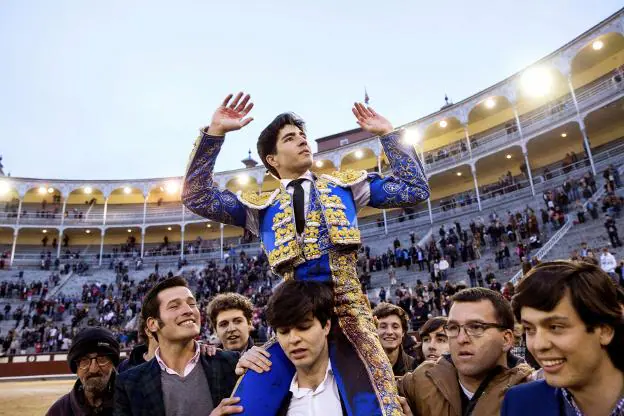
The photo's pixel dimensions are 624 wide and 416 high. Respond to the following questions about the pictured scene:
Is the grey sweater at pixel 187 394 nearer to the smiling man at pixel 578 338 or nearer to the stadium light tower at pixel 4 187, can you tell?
the smiling man at pixel 578 338

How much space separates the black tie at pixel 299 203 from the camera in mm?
2443

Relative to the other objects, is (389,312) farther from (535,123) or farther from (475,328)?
(535,123)

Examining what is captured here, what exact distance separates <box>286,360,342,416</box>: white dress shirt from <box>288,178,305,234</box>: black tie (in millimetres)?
772

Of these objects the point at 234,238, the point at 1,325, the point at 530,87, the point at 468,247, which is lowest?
the point at 1,325

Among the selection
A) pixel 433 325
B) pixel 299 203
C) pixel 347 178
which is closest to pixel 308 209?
pixel 299 203

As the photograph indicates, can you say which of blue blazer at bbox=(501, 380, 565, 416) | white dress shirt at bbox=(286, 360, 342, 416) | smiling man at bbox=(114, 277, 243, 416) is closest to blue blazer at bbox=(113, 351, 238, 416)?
smiling man at bbox=(114, 277, 243, 416)

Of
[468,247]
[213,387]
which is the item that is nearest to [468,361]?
[213,387]

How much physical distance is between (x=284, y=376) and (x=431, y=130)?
30.5m

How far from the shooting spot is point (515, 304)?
1824 millimetres

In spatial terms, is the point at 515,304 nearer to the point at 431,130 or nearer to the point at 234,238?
the point at 431,130

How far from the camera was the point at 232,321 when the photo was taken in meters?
4.31

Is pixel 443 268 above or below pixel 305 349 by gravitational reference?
above

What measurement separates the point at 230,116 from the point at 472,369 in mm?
1991

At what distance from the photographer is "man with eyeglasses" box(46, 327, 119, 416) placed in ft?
10.0
